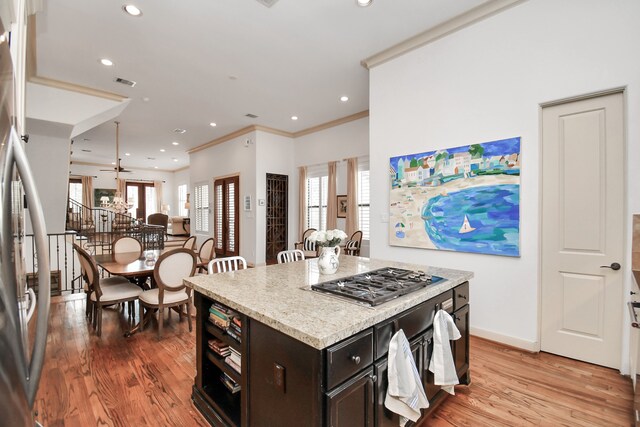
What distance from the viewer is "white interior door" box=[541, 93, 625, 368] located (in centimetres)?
245

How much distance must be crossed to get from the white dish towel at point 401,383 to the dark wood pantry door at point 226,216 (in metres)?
6.56

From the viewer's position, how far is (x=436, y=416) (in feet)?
6.38

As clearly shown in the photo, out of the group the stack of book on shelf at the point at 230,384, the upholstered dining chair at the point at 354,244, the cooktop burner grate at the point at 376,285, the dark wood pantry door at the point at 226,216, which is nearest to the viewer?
the cooktop burner grate at the point at 376,285

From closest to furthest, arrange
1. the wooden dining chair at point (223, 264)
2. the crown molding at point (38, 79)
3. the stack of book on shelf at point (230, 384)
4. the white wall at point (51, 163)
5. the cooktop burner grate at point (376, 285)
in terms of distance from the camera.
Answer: the cooktop burner grate at point (376, 285) < the stack of book on shelf at point (230, 384) < the wooden dining chair at point (223, 264) < the crown molding at point (38, 79) < the white wall at point (51, 163)

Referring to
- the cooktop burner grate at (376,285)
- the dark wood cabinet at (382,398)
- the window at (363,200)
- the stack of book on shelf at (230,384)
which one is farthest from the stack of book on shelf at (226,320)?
the window at (363,200)

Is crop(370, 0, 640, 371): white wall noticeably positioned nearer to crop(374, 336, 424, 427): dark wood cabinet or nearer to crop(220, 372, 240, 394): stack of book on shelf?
crop(374, 336, 424, 427): dark wood cabinet

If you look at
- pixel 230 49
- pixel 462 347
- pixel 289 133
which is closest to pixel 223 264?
pixel 462 347

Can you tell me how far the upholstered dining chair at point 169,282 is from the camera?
305cm

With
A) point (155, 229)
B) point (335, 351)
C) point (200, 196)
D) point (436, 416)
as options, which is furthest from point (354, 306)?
point (200, 196)

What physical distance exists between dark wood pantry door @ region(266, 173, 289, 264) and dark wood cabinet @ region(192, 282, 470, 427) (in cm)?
533

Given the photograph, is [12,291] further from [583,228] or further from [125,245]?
[125,245]

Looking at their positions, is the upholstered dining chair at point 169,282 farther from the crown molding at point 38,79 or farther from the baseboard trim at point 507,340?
the baseboard trim at point 507,340

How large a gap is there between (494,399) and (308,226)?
5389mm

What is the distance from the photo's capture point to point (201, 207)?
9.26m
